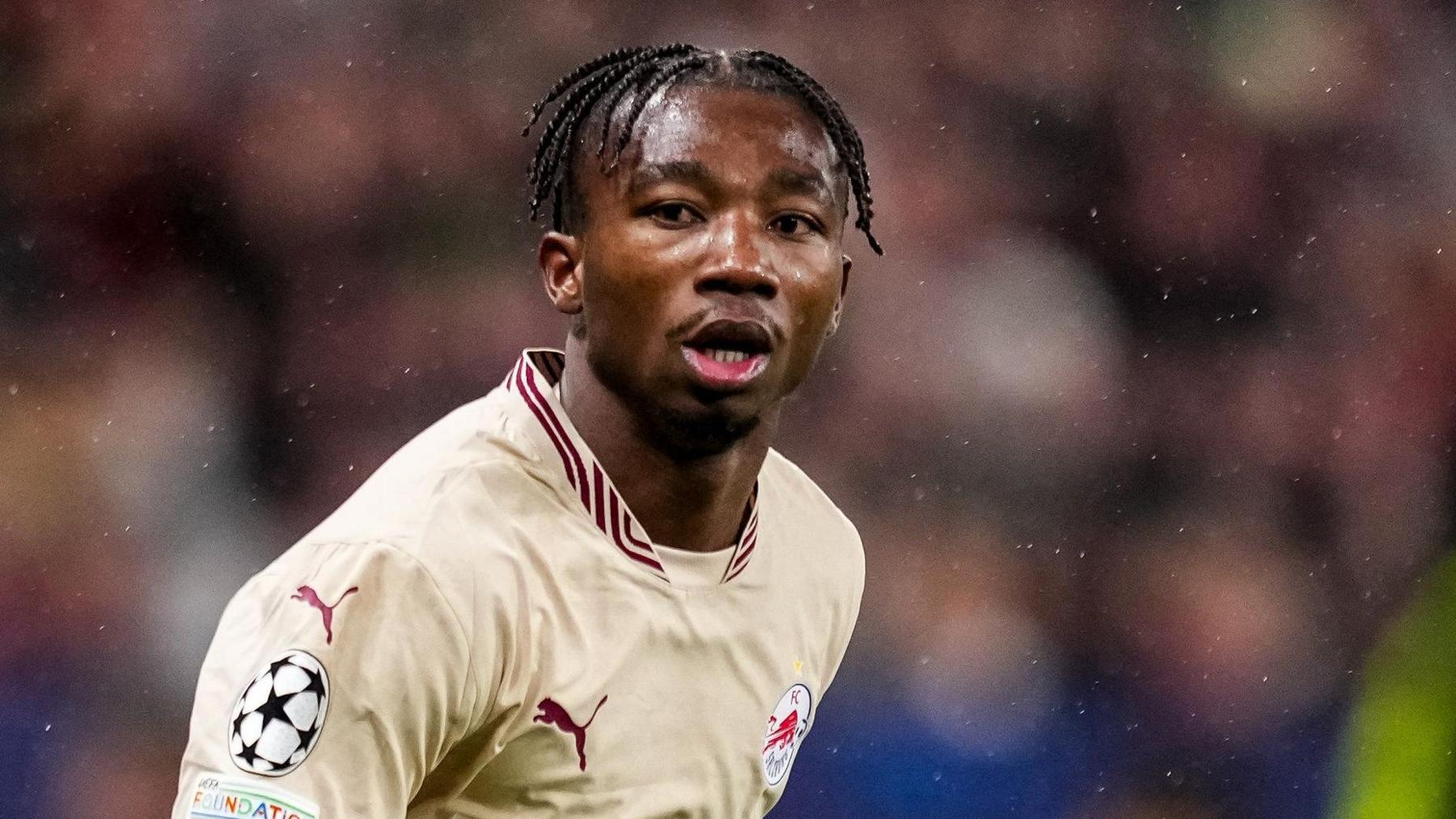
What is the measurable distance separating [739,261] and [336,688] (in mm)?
629

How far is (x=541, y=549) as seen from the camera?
6.41ft

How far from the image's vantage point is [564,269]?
2.10 metres

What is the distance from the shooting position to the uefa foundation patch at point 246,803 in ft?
5.52

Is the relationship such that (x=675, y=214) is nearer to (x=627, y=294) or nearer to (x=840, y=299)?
(x=627, y=294)

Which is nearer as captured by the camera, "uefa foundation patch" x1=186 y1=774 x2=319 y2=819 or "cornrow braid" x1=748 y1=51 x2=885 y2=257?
"uefa foundation patch" x1=186 y1=774 x2=319 y2=819

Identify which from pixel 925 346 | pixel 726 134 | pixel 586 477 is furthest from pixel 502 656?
pixel 925 346

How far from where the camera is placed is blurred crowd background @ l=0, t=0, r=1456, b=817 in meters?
3.88

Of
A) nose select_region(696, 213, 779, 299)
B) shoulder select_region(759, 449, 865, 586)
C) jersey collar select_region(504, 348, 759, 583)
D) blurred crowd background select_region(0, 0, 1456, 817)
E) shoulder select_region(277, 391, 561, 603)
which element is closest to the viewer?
shoulder select_region(277, 391, 561, 603)

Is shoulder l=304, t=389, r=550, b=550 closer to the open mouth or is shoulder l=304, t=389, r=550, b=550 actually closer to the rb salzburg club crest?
the open mouth

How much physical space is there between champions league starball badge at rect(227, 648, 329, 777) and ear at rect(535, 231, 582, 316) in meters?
0.56

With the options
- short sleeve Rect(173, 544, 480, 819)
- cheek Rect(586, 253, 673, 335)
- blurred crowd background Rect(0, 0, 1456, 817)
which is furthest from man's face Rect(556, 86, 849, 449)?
blurred crowd background Rect(0, 0, 1456, 817)

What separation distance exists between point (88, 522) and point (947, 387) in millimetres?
2053

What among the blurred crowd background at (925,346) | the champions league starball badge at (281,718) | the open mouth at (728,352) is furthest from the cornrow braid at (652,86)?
the blurred crowd background at (925,346)

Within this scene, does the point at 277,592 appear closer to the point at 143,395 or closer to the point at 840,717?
the point at 143,395
